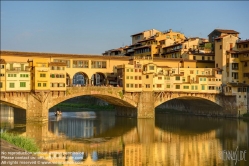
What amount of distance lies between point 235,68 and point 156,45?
1525 centimetres

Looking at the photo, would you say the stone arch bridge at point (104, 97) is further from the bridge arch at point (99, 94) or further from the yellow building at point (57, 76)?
the yellow building at point (57, 76)

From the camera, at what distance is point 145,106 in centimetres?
4706

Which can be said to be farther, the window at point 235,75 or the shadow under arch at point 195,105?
the shadow under arch at point 195,105

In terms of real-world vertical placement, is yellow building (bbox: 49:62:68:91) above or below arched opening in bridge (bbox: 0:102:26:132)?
above

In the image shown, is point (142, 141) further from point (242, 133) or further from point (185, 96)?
point (185, 96)

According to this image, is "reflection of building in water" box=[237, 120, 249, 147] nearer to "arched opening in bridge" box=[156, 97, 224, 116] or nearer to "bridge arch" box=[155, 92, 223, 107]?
"bridge arch" box=[155, 92, 223, 107]

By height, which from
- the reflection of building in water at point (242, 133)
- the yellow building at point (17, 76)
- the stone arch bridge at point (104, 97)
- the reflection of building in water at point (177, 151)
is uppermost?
the yellow building at point (17, 76)

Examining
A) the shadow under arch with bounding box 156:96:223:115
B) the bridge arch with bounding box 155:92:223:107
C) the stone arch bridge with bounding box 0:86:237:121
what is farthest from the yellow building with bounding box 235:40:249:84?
the shadow under arch with bounding box 156:96:223:115

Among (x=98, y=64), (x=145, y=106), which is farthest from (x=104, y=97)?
(x=145, y=106)

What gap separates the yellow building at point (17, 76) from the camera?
131 ft

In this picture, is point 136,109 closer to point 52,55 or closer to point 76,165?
point 52,55

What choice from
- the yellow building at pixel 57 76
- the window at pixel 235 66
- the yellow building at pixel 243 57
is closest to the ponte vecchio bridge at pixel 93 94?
the yellow building at pixel 57 76

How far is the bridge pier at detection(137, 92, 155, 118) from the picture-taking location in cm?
4681

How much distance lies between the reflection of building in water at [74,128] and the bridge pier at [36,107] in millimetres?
1605
